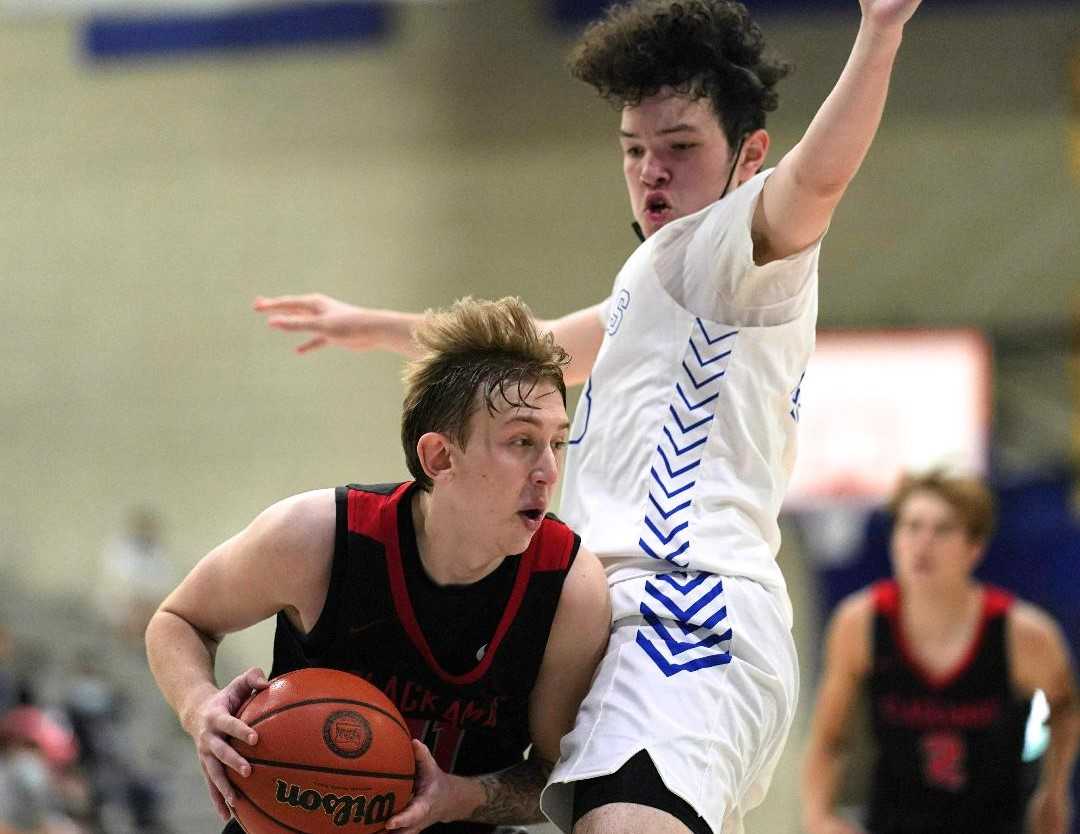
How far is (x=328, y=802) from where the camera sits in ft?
10.4

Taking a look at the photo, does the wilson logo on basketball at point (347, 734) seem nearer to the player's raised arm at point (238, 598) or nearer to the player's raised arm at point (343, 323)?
the player's raised arm at point (238, 598)

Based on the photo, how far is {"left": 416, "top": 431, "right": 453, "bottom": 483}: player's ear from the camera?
332 cm

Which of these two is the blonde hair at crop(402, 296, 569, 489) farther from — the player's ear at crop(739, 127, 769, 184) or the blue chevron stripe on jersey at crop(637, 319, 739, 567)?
the player's ear at crop(739, 127, 769, 184)

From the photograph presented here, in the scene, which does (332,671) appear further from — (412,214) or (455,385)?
(412,214)

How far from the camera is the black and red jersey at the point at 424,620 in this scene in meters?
3.38

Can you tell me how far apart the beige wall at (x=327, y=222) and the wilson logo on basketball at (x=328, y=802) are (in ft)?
38.4

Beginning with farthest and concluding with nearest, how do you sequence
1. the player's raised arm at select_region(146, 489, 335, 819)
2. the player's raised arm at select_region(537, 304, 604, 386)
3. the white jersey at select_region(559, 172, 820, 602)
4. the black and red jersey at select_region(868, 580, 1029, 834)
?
the black and red jersey at select_region(868, 580, 1029, 834)
the player's raised arm at select_region(537, 304, 604, 386)
the white jersey at select_region(559, 172, 820, 602)
the player's raised arm at select_region(146, 489, 335, 819)

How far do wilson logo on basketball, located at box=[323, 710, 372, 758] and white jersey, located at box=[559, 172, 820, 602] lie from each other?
700mm

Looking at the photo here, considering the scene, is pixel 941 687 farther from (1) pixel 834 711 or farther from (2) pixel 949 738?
(1) pixel 834 711

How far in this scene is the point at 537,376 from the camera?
3.33 metres

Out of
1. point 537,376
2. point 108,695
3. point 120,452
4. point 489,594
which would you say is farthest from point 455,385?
point 120,452

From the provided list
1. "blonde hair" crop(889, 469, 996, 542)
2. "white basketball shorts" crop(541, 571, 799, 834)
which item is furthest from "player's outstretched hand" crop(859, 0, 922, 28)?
"blonde hair" crop(889, 469, 996, 542)

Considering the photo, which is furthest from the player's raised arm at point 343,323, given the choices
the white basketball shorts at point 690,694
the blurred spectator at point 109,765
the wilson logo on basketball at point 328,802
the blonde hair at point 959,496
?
the blurred spectator at point 109,765

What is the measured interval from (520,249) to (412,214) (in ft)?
3.99
